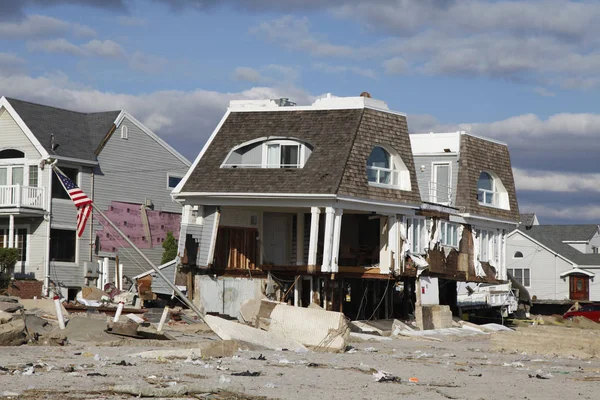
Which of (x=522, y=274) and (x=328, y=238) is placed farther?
(x=522, y=274)

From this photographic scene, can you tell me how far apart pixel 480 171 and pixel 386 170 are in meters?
7.90

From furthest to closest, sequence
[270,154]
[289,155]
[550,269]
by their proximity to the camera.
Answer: [550,269] → [270,154] → [289,155]

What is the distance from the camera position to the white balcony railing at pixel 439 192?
46.3 meters

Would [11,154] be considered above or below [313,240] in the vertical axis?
above

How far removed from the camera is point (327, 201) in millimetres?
37875

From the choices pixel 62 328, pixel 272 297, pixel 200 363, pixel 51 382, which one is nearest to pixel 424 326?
pixel 272 297

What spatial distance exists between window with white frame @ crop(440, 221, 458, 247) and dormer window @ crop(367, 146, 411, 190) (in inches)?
149

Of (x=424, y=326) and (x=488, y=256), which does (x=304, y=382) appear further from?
(x=488, y=256)

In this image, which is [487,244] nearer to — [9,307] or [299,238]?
[299,238]

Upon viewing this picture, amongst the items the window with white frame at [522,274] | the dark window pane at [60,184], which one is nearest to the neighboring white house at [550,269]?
the window with white frame at [522,274]

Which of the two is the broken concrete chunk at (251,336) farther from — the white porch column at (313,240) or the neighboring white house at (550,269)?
the neighboring white house at (550,269)

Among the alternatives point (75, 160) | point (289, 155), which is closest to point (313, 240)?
point (289, 155)

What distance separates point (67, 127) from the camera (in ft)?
162

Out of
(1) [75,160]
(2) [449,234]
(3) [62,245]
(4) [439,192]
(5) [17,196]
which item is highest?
(1) [75,160]
